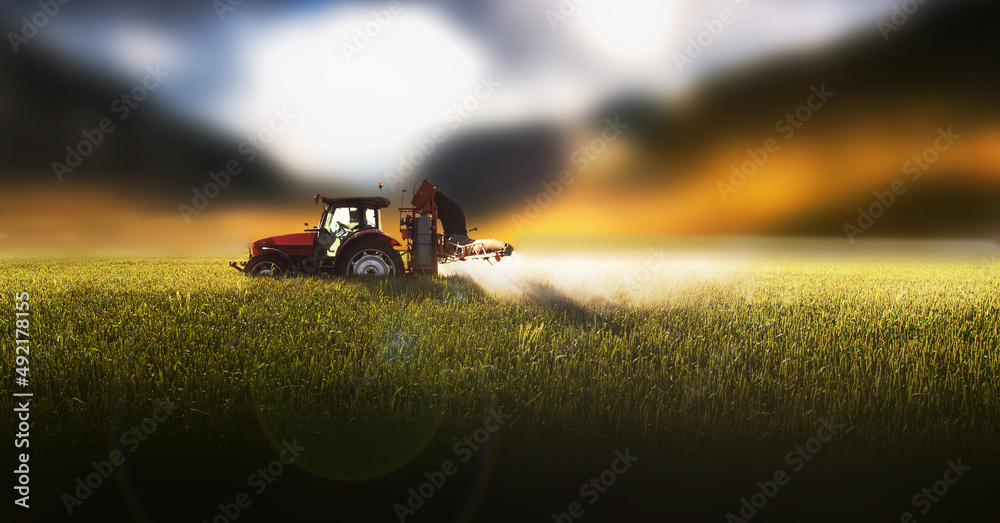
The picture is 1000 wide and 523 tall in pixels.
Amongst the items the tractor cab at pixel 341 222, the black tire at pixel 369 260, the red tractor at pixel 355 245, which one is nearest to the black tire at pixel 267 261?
the red tractor at pixel 355 245

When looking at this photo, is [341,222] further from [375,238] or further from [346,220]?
[375,238]

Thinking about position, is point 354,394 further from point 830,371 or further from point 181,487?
point 830,371

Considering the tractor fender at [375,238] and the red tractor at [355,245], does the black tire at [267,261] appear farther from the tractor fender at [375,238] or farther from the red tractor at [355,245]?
the tractor fender at [375,238]

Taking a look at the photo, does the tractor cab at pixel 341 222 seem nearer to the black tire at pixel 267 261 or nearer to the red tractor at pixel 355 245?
the red tractor at pixel 355 245

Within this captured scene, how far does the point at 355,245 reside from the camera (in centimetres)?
1221

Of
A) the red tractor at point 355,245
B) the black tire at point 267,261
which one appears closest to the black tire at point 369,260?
the red tractor at point 355,245

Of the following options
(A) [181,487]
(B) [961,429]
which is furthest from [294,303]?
(B) [961,429]

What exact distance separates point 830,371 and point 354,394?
4785mm

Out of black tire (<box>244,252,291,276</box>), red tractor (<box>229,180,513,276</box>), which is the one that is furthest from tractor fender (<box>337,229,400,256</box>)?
black tire (<box>244,252,291,276</box>)

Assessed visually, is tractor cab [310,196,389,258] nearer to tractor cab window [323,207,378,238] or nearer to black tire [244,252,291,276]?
tractor cab window [323,207,378,238]

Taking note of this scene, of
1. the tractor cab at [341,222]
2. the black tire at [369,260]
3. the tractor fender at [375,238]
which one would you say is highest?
the tractor cab at [341,222]

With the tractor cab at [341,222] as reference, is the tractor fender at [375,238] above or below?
below

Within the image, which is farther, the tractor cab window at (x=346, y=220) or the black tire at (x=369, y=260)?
the tractor cab window at (x=346, y=220)

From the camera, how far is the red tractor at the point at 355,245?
479 inches
